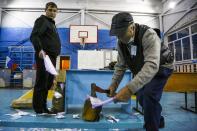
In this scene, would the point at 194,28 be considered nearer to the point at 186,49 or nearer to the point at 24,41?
the point at 186,49

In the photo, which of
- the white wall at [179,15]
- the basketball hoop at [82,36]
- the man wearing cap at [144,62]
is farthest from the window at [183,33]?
the man wearing cap at [144,62]

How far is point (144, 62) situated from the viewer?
132 cm

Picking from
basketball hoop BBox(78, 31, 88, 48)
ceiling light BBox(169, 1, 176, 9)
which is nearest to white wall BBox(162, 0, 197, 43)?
ceiling light BBox(169, 1, 176, 9)

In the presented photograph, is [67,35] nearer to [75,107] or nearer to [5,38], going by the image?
[5,38]

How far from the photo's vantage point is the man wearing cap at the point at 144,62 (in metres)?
1.19

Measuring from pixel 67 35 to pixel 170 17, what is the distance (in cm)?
482

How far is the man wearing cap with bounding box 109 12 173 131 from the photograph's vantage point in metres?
Answer: 1.19

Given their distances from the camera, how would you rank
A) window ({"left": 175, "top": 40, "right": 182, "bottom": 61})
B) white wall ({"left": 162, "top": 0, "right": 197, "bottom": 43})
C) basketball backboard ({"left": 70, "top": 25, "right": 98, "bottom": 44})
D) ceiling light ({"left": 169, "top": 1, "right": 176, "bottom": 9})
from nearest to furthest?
white wall ({"left": 162, "top": 0, "right": 197, "bottom": 43}) < window ({"left": 175, "top": 40, "right": 182, "bottom": 61}) < basketball backboard ({"left": 70, "top": 25, "right": 98, "bottom": 44}) < ceiling light ({"left": 169, "top": 1, "right": 176, "bottom": 9})

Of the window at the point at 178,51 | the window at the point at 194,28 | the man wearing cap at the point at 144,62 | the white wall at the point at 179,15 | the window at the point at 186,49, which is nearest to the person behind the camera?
the man wearing cap at the point at 144,62

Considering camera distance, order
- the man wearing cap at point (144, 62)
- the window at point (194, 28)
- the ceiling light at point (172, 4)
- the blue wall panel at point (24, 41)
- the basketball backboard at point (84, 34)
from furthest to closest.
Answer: the blue wall panel at point (24, 41), the ceiling light at point (172, 4), the basketball backboard at point (84, 34), the window at point (194, 28), the man wearing cap at point (144, 62)

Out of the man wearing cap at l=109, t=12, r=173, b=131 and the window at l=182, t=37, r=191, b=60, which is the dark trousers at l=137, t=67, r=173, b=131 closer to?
the man wearing cap at l=109, t=12, r=173, b=131

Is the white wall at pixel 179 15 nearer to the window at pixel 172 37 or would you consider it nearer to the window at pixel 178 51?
the window at pixel 172 37

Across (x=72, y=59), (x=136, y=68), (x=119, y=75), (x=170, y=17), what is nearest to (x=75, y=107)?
(x=119, y=75)

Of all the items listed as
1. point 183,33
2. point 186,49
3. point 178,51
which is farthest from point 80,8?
point 186,49
